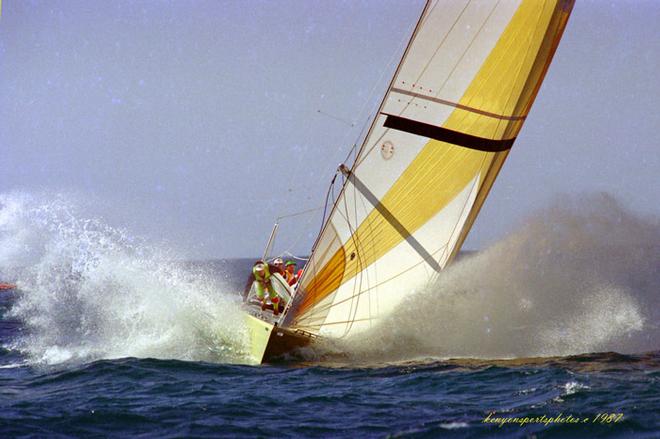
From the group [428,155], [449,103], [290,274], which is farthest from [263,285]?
[449,103]

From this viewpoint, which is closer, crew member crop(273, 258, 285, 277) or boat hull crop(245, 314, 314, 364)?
boat hull crop(245, 314, 314, 364)

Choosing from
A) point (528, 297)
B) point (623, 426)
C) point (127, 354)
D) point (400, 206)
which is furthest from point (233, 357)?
point (623, 426)

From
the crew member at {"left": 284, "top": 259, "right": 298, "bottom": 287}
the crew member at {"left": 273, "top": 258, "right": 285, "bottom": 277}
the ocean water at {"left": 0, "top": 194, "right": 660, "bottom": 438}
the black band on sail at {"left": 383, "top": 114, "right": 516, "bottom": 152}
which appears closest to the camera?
the ocean water at {"left": 0, "top": 194, "right": 660, "bottom": 438}

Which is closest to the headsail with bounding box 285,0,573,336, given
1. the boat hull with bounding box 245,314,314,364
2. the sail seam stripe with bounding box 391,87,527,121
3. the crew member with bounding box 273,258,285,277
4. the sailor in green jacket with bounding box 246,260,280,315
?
the sail seam stripe with bounding box 391,87,527,121

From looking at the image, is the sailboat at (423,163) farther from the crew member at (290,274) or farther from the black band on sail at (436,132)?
the crew member at (290,274)

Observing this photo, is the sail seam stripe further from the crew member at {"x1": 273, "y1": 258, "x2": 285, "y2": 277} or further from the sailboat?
the crew member at {"x1": 273, "y1": 258, "x2": 285, "y2": 277}

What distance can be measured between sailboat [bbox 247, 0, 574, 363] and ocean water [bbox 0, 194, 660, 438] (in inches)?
24.5

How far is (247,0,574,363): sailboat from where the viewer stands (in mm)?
14602

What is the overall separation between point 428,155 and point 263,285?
407 cm

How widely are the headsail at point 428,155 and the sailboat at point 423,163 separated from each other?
0.7 inches

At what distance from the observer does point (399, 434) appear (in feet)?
29.6

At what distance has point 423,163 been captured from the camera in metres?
15.0

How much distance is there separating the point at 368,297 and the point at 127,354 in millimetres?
4486

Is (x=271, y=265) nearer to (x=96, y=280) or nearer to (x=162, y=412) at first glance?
(x=96, y=280)
